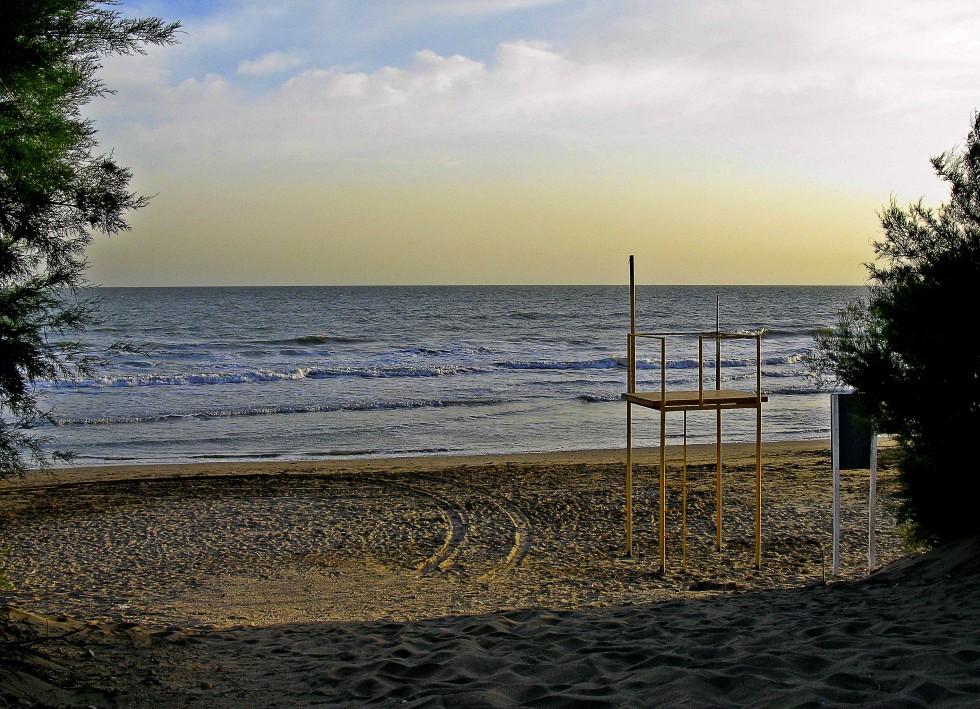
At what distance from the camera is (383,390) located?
2498cm

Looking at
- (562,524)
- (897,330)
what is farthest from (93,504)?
(897,330)

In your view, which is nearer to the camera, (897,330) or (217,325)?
(897,330)

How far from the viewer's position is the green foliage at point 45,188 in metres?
4.91

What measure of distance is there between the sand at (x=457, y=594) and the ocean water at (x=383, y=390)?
3046mm

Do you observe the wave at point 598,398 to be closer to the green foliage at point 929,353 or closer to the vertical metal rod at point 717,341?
the vertical metal rod at point 717,341

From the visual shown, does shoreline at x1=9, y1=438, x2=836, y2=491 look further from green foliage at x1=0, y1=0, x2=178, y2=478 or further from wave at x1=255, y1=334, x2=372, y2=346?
wave at x1=255, y1=334, x2=372, y2=346

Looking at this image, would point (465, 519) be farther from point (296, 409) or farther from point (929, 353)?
point (296, 409)

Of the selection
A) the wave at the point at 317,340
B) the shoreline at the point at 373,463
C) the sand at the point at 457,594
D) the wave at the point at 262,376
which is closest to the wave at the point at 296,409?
the shoreline at the point at 373,463

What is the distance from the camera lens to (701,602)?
649 cm

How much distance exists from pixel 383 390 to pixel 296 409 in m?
→ 4.46

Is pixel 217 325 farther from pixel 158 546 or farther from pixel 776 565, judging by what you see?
pixel 776 565

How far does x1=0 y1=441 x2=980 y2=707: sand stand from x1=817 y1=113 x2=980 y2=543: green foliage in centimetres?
65

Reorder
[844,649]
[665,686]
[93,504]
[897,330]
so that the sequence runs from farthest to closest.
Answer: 1. [93,504]
2. [897,330]
3. [844,649]
4. [665,686]

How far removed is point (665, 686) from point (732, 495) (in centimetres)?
781
